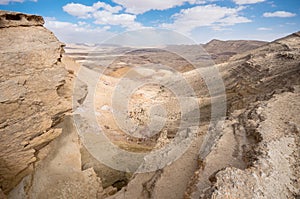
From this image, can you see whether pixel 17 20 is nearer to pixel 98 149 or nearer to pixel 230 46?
pixel 98 149

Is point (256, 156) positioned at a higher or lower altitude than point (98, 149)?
higher

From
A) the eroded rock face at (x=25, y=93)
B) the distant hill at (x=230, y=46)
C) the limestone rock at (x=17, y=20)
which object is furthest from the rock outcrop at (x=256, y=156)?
the distant hill at (x=230, y=46)

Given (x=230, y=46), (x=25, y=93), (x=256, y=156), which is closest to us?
(x=256, y=156)

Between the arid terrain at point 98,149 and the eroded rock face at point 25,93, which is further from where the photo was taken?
the eroded rock face at point 25,93

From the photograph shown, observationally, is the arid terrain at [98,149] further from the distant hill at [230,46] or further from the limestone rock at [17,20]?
the distant hill at [230,46]

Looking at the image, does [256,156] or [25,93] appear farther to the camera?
[25,93]

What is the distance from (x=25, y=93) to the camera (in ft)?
23.1

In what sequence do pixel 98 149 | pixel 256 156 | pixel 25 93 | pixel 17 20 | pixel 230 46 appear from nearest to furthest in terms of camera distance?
pixel 256 156 → pixel 25 93 → pixel 17 20 → pixel 98 149 → pixel 230 46

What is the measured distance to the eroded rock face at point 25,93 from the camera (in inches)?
266

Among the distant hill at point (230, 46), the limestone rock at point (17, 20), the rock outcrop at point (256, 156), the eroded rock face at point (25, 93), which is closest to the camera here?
the rock outcrop at point (256, 156)

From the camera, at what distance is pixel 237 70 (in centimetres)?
2409

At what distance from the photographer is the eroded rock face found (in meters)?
6.75

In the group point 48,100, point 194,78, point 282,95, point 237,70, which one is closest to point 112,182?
point 48,100

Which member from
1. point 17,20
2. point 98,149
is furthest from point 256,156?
point 17,20
